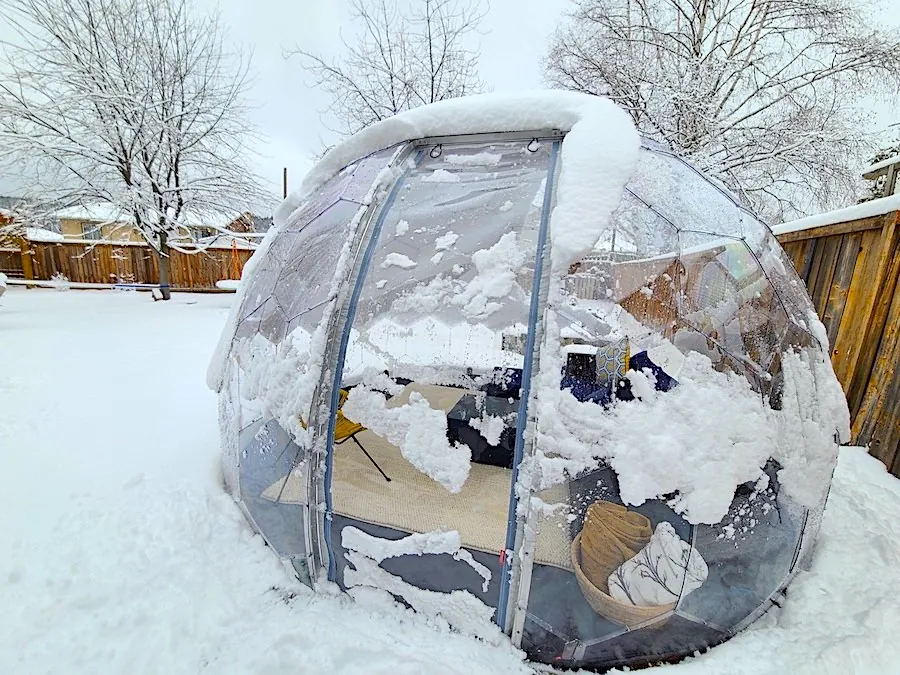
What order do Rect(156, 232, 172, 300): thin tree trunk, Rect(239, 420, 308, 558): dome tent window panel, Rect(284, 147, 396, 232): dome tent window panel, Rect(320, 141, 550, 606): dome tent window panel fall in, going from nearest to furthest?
Rect(320, 141, 550, 606): dome tent window panel
Rect(239, 420, 308, 558): dome tent window panel
Rect(284, 147, 396, 232): dome tent window panel
Rect(156, 232, 172, 300): thin tree trunk

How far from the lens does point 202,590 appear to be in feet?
5.57

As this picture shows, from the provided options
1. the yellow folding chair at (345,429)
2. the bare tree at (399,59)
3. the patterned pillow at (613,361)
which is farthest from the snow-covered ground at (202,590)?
the bare tree at (399,59)

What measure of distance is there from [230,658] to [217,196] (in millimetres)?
11685

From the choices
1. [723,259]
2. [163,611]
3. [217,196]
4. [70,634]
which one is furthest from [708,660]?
[217,196]

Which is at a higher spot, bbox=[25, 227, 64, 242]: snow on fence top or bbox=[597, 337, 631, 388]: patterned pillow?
bbox=[25, 227, 64, 242]: snow on fence top

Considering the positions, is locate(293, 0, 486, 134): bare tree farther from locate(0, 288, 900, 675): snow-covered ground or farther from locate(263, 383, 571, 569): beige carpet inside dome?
locate(263, 383, 571, 569): beige carpet inside dome

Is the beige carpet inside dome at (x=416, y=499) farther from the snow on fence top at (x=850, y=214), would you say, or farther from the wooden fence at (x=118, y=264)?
the wooden fence at (x=118, y=264)

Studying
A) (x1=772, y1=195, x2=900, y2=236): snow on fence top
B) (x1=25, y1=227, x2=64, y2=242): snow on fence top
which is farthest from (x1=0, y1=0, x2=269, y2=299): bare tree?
(x1=772, y1=195, x2=900, y2=236): snow on fence top

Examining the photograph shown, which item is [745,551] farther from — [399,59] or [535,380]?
[399,59]

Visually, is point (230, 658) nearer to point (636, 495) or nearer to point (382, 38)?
point (636, 495)

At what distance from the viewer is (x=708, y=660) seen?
5.05ft

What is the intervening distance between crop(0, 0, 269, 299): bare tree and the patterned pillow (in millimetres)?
11221

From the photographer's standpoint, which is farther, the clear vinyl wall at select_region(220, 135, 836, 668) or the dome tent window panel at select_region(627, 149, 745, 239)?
the dome tent window panel at select_region(627, 149, 745, 239)

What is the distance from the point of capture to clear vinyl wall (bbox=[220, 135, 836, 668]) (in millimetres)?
1510
